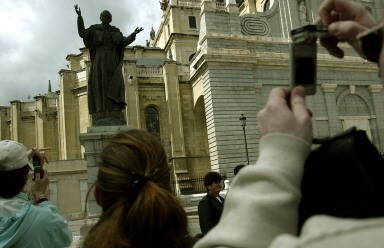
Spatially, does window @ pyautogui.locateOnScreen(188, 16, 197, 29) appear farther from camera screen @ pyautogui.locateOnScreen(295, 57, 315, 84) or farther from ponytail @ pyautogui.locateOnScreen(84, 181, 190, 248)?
camera screen @ pyautogui.locateOnScreen(295, 57, 315, 84)

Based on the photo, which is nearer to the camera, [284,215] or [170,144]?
[284,215]

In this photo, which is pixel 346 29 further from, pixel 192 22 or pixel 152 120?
pixel 192 22

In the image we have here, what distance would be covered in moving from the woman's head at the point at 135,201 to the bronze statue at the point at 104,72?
659 cm

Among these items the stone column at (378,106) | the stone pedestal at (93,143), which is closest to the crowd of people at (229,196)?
the stone pedestal at (93,143)

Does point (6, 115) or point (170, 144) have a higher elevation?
point (6, 115)

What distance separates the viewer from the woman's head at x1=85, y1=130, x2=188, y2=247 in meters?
1.47

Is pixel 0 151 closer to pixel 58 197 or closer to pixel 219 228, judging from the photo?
pixel 219 228

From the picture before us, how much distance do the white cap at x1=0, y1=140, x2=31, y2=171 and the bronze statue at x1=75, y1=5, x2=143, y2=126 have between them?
5.58 meters

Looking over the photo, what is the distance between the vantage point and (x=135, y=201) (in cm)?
150

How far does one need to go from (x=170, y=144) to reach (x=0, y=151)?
84.9ft

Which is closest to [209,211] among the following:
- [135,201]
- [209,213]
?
[209,213]

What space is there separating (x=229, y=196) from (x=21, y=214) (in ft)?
5.74

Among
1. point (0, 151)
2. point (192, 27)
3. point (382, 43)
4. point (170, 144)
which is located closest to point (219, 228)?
point (382, 43)

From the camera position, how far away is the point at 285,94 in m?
1.02
